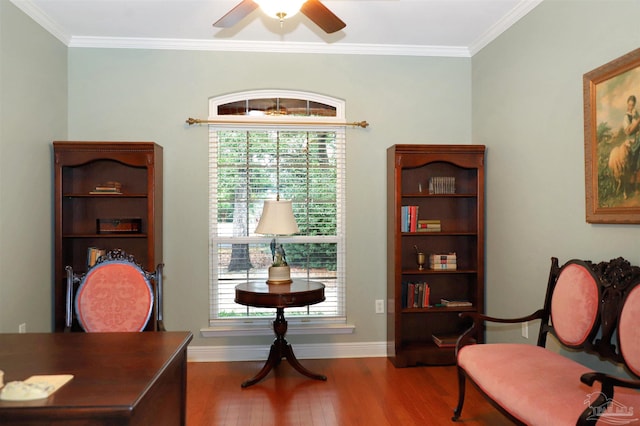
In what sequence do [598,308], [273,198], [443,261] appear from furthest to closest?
[273,198]
[443,261]
[598,308]

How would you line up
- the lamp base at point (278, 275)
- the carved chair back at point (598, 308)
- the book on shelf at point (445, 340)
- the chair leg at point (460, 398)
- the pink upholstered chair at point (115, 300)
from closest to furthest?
the carved chair back at point (598, 308) < the pink upholstered chair at point (115, 300) < the chair leg at point (460, 398) < the lamp base at point (278, 275) < the book on shelf at point (445, 340)

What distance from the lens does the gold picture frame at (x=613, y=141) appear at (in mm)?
2357

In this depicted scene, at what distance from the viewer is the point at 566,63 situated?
2916mm

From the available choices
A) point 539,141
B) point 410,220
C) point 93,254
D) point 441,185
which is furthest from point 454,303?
point 93,254

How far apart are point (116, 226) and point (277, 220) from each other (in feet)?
4.58

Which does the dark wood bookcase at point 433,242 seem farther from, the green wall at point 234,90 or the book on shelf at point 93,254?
the book on shelf at point 93,254

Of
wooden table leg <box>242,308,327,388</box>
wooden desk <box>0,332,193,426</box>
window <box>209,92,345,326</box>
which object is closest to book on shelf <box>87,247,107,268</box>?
window <box>209,92,345,326</box>

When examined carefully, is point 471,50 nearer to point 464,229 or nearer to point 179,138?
point 464,229

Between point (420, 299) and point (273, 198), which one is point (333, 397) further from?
point (273, 198)

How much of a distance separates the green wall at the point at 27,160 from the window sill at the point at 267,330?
1.33m

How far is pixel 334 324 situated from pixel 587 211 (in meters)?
2.32

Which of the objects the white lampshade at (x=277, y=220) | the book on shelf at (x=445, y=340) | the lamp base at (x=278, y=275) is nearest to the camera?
the white lampshade at (x=277, y=220)

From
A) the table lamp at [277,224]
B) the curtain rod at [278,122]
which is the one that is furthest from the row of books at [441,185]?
the table lamp at [277,224]

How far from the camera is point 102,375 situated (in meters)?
1.56
